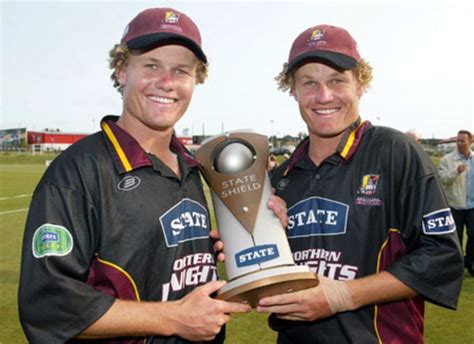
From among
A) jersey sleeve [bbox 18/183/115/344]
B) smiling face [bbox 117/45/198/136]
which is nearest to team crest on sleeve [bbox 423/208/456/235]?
smiling face [bbox 117/45/198/136]

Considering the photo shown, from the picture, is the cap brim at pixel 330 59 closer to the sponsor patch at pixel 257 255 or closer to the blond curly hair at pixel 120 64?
the blond curly hair at pixel 120 64

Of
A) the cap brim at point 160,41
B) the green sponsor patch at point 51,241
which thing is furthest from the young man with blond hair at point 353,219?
the green sponsor patch at point 51,241

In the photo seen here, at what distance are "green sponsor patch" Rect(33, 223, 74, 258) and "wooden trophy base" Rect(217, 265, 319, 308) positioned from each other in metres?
0.61

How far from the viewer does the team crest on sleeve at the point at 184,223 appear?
2.07 m

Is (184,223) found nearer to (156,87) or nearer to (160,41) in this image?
(156,87)

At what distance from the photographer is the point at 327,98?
2.37 meters

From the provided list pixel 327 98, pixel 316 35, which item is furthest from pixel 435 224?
pixel 316 35

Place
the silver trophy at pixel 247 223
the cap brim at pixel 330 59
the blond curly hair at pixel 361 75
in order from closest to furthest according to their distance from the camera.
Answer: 1. the silver trophy at pixel 247 223
2. the cap brim at pixel 330 59
3. the blond curly hair at pixel 361 75

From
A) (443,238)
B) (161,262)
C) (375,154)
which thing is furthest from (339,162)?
(161,262)

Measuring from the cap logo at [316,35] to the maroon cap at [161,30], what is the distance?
0.55 metres

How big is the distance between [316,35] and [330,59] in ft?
0.54

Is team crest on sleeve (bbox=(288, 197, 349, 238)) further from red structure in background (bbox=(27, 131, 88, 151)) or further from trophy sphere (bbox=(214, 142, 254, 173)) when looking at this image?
red structure in background (bbox=(27, 131, 88, 151))

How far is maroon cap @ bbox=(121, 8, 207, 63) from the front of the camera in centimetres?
212

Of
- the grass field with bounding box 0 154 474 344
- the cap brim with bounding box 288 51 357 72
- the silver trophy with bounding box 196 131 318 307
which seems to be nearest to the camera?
the silver trophy with bounding box 196 131 318 307
